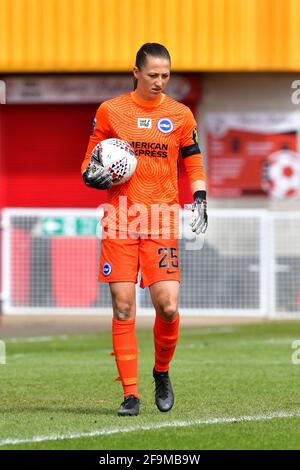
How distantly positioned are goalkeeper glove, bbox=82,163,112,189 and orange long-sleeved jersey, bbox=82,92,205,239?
0.18 meters

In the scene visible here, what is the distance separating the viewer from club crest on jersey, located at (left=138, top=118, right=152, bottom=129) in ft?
27.0

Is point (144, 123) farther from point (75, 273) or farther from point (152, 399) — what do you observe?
point (75, 273)

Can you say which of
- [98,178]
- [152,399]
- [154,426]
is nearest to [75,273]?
[152,399]

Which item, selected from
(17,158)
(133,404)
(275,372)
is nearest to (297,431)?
(133,404)

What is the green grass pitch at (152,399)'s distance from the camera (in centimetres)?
712

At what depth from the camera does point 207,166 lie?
70.0 feet

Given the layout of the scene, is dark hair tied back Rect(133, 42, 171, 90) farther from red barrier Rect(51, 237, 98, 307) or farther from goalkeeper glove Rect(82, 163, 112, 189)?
red barrier Rect(51, 237, 98, 307)

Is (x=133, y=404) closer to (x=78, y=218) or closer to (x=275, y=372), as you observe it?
(x=275, y=372)

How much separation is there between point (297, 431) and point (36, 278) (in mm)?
11637

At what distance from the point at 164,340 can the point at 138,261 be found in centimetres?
55

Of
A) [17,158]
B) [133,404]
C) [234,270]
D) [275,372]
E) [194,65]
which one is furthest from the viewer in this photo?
[17,158]

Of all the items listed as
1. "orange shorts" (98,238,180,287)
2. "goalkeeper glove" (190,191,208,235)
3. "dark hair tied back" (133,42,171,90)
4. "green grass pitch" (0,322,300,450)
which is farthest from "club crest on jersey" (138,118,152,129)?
"green grass pitch" (0,322,300,450)

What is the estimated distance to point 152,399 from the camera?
9.15 m

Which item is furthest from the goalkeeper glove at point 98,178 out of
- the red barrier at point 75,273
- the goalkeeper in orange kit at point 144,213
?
the red barrier at point 75,273
